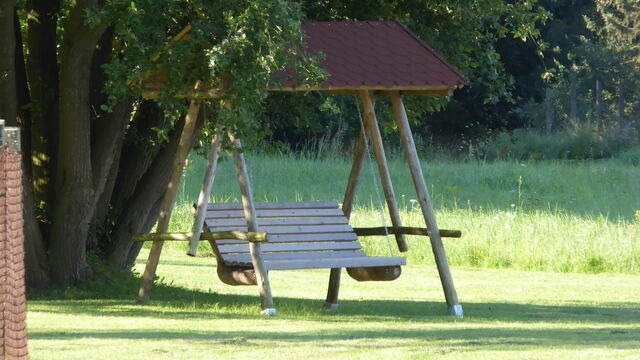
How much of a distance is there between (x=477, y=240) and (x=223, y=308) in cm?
859

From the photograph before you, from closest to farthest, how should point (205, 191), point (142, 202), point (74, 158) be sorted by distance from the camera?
point (205, 191) → point (74, 158) → point (142, 202)

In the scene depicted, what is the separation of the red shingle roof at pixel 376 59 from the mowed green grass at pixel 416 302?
1.73m

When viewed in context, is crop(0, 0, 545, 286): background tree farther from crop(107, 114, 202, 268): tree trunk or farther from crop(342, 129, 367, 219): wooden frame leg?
crop(342, 129, 367, 219): wooden frame leg

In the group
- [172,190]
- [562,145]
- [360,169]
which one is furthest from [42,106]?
[562,145]

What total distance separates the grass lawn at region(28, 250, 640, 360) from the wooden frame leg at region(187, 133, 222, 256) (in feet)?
2.09

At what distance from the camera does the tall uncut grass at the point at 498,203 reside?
63.0 feet

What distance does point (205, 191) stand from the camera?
1182 centimetres

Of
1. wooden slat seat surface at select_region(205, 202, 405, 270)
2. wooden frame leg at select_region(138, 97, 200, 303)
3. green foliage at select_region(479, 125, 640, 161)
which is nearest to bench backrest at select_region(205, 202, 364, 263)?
wooden slat seat surface at select_region(205, 202, 405, 270)

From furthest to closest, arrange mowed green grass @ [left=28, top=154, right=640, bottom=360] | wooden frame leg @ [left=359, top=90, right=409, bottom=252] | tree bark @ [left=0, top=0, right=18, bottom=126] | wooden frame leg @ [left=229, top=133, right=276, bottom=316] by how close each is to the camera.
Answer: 1. wooden frame leg @ [left=359, top=90, right=409, bottom=252]
2. tree bark @ [left=0, top=0, right=18, bottom=126]
3. wooden frame leg @ [left=229, top=133, right=276, bottom=316]
4. mowed green grass @ [left=28, top=154, right=640, bottom=360]

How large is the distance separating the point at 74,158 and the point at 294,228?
2270 mm

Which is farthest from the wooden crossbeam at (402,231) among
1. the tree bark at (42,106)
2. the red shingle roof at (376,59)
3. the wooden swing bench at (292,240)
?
the tree bark at (42,106)

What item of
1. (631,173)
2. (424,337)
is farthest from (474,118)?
(424,337)

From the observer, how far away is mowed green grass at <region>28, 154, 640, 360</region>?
8844 mm

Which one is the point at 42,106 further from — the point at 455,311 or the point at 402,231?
the point at 455,311
